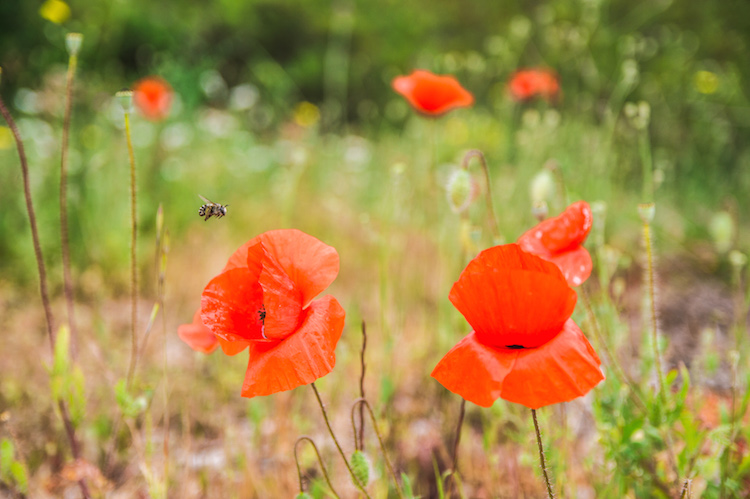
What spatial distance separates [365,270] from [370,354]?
3.12 ft

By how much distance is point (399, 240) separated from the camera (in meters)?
3.10

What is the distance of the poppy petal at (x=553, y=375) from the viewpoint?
65 centimetres

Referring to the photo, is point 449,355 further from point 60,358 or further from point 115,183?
point 115,183

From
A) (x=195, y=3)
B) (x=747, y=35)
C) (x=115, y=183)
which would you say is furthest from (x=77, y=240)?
(x=195, y=3)

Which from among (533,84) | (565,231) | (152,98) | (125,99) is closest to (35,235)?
(125,99)

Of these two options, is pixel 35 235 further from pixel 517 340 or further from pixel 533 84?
pixel 533 84

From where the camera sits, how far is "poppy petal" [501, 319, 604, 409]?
2.14 feet

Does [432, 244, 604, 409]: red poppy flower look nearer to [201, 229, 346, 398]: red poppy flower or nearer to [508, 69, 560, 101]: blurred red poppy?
[201, 229, 346, 398]: red poppy flower

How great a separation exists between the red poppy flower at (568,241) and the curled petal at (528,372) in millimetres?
174

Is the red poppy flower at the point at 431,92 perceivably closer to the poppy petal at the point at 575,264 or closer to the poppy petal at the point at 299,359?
the poppy petal at the point at 575,264

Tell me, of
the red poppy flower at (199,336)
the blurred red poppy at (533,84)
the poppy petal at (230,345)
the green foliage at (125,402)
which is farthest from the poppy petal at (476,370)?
the blurred red poppy at (533,84)

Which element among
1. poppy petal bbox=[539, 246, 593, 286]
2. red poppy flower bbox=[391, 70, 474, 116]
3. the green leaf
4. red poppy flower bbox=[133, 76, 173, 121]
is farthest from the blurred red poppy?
the green leaf

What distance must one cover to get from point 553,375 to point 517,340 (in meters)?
0.10

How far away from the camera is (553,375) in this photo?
66 centimetres
